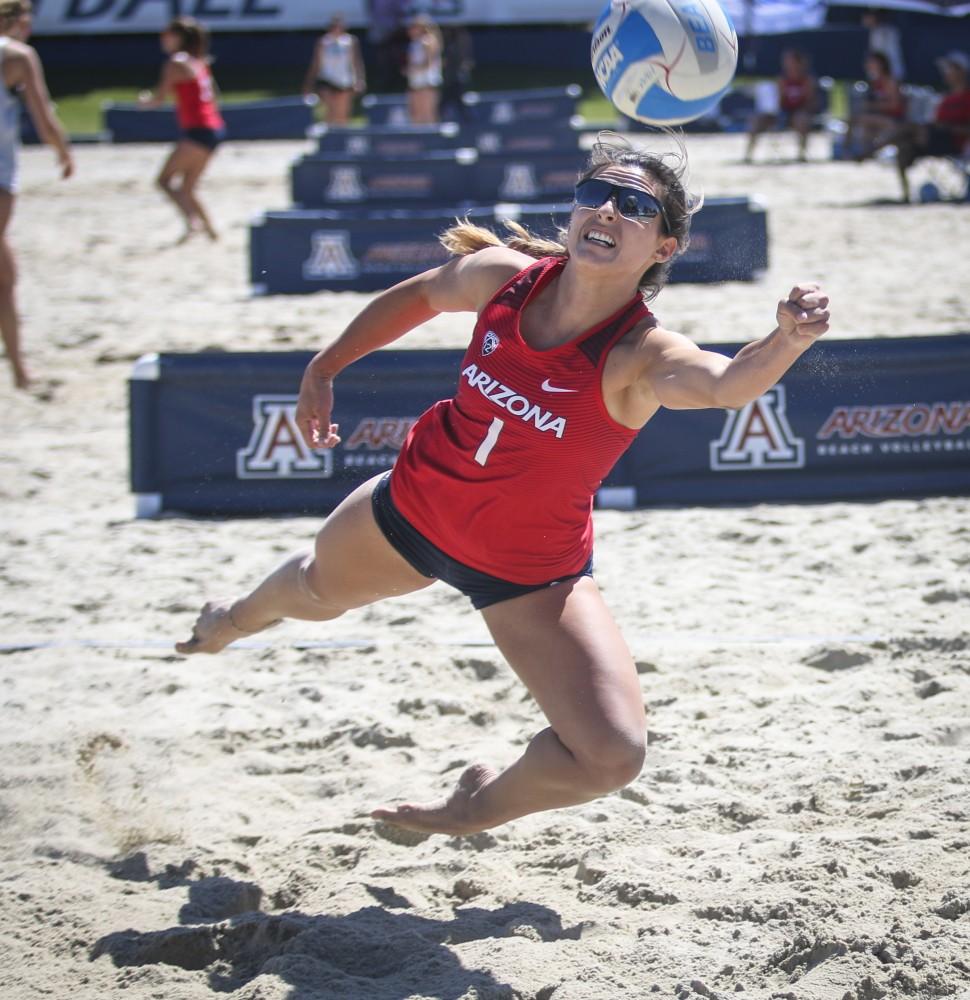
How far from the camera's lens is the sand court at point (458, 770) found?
3.00m

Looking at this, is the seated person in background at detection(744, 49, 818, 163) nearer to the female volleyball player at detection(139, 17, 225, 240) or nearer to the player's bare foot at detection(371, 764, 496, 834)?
the female volleyball player at detection(139, 17, 225, 240)

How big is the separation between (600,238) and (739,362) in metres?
0.50

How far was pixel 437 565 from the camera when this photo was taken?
3.25 meters

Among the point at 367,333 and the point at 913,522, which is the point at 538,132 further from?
the point at 367,333

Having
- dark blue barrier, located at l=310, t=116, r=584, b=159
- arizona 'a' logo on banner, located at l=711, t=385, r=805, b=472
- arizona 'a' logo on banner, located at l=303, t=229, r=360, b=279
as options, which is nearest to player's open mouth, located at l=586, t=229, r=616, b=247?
arizona 'a' logo on banner, located at l=711, t=385, r=805, b=472

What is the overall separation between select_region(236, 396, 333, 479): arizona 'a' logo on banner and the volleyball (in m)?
2.67

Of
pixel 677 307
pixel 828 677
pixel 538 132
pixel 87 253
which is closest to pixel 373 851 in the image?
pixel 828 677

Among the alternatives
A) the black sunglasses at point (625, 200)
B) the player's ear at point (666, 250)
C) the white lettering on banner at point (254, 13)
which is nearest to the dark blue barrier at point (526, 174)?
the player's ear at point (666, 250)

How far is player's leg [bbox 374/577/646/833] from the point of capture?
2973mm

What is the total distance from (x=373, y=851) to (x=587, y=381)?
55.5 inches

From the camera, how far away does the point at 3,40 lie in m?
7.42

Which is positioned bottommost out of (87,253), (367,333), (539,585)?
(87,253)

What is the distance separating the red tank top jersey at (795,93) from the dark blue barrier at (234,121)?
7.85 m

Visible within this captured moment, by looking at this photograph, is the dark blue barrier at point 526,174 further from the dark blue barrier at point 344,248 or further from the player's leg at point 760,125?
the player's leg at point 760,125
